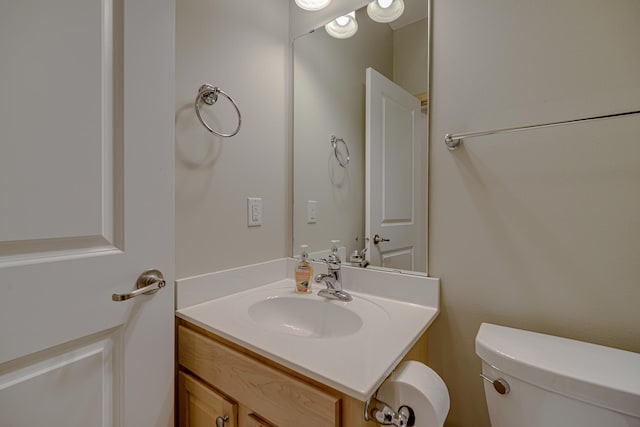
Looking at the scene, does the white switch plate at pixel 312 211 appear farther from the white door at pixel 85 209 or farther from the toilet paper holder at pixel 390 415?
the toilet paper holder at pixel 390 415

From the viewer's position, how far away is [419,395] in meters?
0.63

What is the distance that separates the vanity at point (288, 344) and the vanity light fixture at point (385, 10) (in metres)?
1.02

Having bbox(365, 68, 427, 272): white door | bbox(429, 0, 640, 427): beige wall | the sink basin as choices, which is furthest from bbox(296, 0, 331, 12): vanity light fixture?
the sink basin

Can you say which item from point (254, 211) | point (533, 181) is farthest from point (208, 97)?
point (533, 181)

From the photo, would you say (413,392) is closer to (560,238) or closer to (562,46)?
(560,238)

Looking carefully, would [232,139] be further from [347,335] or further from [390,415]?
[390,415]

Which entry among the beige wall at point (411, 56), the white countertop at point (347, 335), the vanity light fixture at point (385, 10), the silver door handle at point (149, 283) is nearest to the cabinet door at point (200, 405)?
the white countertop at point (347, 335)

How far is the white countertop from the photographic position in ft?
2.04

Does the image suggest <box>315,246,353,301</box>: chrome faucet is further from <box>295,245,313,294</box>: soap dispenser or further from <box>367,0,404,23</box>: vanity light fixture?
<box>367,0,404,23</box>: vanity light fixture

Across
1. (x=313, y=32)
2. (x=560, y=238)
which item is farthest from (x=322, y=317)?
(x=313, y=32)

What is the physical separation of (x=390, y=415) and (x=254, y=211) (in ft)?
2.92

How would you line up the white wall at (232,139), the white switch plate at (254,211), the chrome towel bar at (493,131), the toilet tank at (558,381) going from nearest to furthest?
the toilet tank at (558,381) < the chrome towel bar at (493,131) < the white wall at (232,139) < the white switch plate at (254,211)

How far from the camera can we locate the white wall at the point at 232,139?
1.00 meters

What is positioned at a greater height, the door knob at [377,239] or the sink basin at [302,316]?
the door knob at [377,239]
